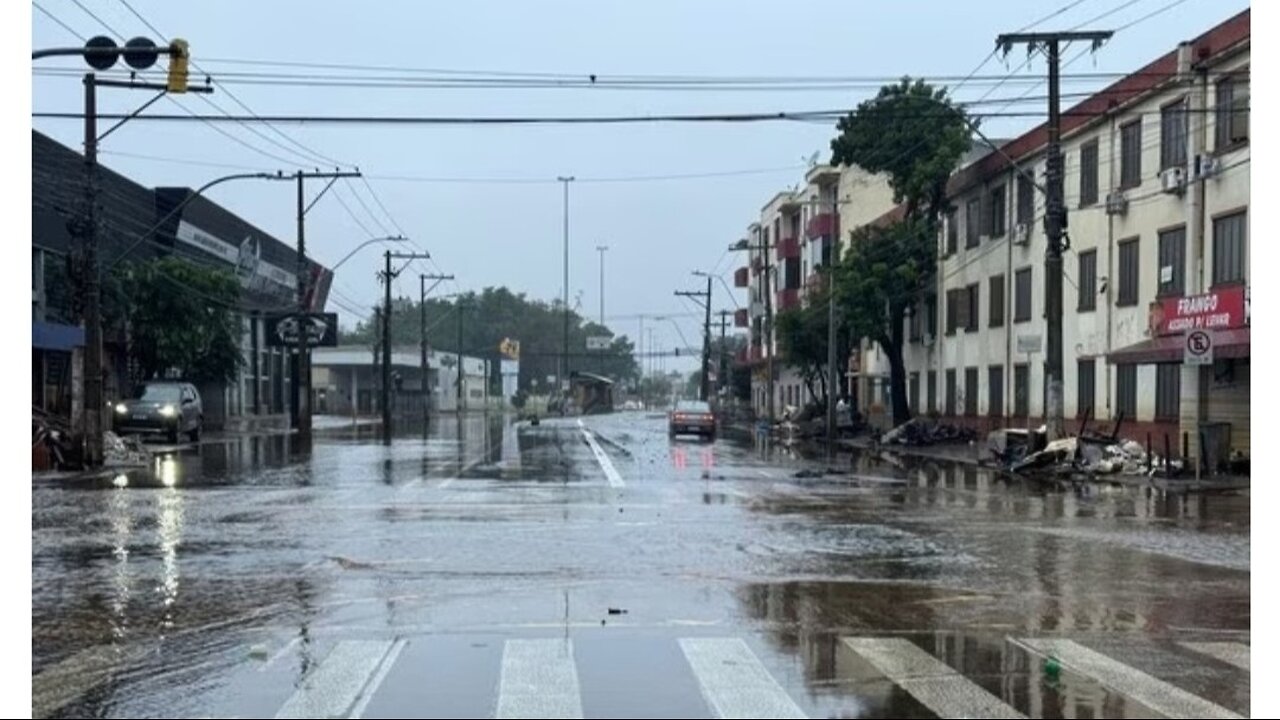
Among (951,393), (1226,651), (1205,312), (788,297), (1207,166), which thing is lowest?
(1226,651)

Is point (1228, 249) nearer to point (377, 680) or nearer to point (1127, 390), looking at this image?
point (1127, 390)

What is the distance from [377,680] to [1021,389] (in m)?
39.0

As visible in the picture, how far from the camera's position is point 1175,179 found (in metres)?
32.5

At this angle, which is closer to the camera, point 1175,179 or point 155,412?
point 1175,179

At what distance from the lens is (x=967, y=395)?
165 ft

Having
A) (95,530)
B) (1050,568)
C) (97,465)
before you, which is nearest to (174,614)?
(95,530)

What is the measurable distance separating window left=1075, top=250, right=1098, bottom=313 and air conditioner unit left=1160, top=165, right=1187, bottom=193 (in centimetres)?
539

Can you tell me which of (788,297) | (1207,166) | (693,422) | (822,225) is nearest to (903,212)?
(693,422)

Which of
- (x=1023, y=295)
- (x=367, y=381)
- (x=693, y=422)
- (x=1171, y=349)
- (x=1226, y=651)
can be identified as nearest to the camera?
(x=1226, y=651)

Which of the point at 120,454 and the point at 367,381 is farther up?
the point at 367,381

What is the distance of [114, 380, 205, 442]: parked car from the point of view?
41.0 m

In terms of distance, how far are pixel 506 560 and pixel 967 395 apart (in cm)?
3831

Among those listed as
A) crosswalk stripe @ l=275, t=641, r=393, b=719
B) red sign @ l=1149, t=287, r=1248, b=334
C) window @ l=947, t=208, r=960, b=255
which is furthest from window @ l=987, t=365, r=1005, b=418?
crosswalk stripe @ l=275, t=641, r=393, b=719
